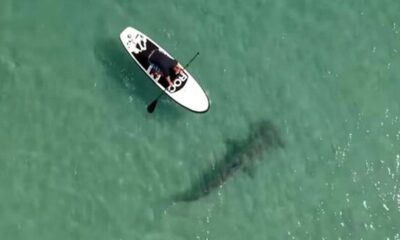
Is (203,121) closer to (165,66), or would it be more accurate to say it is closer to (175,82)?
(175,82)

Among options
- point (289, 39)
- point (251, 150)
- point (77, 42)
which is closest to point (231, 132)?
point (251, 150)

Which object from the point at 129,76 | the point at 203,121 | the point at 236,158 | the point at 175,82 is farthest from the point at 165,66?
the point at 236,158

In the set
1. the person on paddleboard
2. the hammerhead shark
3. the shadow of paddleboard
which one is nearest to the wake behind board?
the person on paddleboard

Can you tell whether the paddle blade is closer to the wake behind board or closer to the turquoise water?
the turquoise water

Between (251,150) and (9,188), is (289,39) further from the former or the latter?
(9,188)

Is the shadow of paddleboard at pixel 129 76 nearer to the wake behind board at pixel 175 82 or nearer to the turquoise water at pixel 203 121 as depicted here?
the turquoise water at pixel 203 121

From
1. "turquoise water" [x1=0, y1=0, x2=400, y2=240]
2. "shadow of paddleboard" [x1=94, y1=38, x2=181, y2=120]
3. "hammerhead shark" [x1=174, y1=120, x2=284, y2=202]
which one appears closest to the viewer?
"turquoise water" [x1=0, y1=0, x2=400, y2=240]

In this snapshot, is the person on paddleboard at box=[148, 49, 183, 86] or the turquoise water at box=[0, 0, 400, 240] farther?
the person on paddleboard at box=[148, 49, 183, 86]
